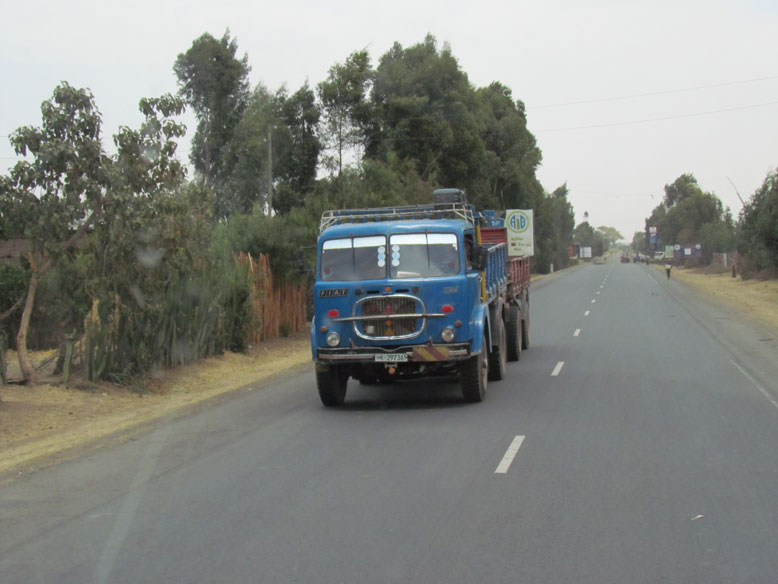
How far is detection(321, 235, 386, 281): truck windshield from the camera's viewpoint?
12570 millimetres

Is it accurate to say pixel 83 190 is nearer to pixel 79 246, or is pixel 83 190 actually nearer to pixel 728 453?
pixel 79 246

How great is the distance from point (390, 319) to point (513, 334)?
6.32m

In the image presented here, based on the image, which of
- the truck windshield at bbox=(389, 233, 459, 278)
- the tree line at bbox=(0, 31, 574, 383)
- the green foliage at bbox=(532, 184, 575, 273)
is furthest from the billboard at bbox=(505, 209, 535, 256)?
the green foliage at bbox=(532, 184, 575, 273)

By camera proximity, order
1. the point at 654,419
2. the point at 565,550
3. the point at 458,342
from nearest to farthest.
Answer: the point at 565,550, the point at 654,419, the point at 458,342

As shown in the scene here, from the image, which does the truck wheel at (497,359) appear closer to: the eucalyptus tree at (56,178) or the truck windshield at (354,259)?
the truck windshield at (354,259)

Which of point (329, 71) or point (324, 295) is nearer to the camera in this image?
point (324, 295)

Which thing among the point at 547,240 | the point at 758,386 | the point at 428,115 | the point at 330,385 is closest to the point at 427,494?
the point at 330,385

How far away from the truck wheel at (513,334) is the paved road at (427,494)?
3.98 meters

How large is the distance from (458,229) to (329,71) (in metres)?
28.2

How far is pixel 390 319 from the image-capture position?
12125mm

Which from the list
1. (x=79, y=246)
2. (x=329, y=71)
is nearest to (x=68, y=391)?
(x=79, y=246)

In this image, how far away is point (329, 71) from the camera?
39.4 metres

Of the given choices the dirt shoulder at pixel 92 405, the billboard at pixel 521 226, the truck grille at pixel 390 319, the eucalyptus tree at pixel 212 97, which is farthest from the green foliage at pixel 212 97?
the truck grille at pixel 390 319

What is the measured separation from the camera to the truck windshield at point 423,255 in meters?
12.5
